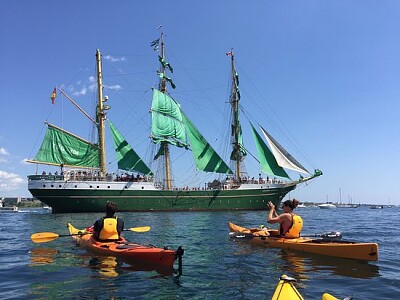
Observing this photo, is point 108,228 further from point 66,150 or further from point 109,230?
point 66,150

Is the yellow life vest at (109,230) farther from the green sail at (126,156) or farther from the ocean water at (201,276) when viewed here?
the green sail at (126,156)

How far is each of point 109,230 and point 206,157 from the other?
136 ft

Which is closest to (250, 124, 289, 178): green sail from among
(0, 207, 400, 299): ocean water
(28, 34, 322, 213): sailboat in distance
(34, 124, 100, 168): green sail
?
(28, 34, 322, 213): sailboat in distance

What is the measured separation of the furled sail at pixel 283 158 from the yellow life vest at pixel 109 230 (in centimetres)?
4009

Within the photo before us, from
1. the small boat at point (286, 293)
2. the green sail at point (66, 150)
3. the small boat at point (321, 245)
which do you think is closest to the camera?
the small boat at point (286, 293)

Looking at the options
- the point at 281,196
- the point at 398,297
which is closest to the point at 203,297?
the point at 398,297

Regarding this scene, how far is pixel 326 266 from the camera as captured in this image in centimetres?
1077

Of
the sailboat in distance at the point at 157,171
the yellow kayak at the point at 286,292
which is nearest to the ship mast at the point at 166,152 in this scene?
the sailboat in distance at the point at 157,171

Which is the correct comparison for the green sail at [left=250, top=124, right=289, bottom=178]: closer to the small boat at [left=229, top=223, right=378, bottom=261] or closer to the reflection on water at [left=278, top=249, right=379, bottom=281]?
the small boat at [left=229, top=223, right=378, bottom=261]

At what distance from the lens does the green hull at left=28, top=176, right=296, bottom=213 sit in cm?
4453

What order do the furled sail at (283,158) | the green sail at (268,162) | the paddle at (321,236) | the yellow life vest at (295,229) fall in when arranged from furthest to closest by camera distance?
the green sail at (268,162) → the furled sail at (283,158) → the paddle at (321,236) → the yellow life vest at (295,229)

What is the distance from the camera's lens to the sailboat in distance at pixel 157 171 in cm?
4506

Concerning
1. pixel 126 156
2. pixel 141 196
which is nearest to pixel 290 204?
pixel 141 196

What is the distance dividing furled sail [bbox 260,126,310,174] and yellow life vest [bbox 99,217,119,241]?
40.1m
